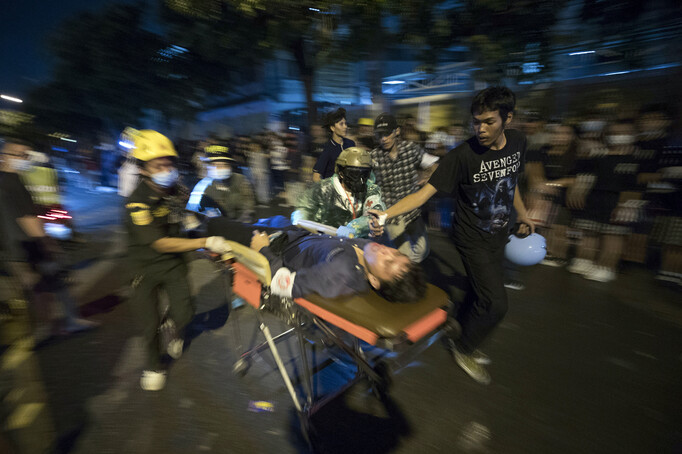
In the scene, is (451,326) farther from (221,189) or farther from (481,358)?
(221,189)

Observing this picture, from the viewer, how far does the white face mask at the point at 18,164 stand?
3.09 metres

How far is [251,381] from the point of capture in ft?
9.41

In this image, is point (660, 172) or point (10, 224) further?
point (660, 172)

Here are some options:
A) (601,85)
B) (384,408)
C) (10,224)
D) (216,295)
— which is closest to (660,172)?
(384,408)

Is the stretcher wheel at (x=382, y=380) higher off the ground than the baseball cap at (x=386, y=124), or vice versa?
the baseball cap at (x=386, y=124)

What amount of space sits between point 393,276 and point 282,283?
2.33 ft

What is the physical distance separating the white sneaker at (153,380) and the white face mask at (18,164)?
236 cm

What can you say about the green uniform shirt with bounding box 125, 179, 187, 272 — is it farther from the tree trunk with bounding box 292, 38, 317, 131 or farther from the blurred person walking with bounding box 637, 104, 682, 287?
the tree trunk with bounding box 292, 38, 317, 131

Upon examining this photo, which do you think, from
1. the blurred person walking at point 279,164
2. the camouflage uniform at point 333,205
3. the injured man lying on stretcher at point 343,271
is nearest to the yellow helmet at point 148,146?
the injured man lying on stretcher at point 343,271

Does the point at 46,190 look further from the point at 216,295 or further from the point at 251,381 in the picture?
the point at 251,381

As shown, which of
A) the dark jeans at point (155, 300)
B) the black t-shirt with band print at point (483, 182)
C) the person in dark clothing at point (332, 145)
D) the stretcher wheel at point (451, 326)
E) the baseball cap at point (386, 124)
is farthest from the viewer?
the person in dark clothing at point (332, 145)

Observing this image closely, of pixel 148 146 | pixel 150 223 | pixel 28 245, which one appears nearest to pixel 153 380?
pixel 150 223

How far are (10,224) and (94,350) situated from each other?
1474 mm

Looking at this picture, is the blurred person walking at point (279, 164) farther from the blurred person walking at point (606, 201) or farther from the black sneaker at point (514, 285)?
the blurred person walking at point (606, 201)
